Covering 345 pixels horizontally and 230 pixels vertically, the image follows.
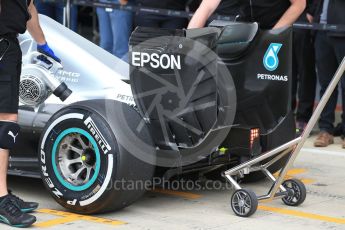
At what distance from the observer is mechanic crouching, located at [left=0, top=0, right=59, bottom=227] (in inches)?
205

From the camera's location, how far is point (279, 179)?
557cm

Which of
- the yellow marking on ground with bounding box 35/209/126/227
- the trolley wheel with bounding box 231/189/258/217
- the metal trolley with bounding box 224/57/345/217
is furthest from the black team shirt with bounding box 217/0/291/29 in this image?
the yellow marking on ground with bounding box 35/209/126/227

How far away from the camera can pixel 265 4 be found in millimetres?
6352

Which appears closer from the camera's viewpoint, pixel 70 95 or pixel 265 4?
pixel 70 95

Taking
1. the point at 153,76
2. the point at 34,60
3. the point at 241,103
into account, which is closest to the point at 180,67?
the point at 153,76

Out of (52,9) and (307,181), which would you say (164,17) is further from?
(307,181)

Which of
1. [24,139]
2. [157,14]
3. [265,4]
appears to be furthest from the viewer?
[157,14]

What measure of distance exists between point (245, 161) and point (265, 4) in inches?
52.6

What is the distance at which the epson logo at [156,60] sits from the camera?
5461 millimetres

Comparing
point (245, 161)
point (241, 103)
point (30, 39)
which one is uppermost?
point (30, 39)

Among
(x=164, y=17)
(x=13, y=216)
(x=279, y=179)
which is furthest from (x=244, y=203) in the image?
(x=164, y=17)

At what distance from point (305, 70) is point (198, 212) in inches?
148

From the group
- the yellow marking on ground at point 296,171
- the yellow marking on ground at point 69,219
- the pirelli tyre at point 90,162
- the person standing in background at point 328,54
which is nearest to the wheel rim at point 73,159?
the pirelli tyre at point 90,162

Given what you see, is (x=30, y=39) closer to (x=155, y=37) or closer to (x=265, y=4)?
(x=155, y=37)
